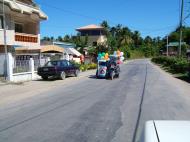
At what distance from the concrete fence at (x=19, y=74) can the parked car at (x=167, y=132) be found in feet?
65.7

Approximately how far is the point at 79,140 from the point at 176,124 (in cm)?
417

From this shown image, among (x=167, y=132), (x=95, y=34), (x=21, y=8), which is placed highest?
(x=95, y=34)

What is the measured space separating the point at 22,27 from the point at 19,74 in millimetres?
12227

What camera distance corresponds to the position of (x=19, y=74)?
78.7 feet

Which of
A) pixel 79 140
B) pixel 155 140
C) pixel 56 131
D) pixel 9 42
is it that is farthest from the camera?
pixel 9 42

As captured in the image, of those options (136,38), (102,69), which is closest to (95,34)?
(136,38)

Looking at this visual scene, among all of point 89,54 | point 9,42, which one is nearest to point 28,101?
point 9,42

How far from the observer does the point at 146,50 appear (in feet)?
457

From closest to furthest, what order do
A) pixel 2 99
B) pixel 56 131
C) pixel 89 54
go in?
pixel 56 131
pixel 2 99
pixel 89 54

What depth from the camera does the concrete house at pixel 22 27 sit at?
2909cm

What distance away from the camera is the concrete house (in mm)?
29094

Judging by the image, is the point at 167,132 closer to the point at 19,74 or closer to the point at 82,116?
the point at 82,116

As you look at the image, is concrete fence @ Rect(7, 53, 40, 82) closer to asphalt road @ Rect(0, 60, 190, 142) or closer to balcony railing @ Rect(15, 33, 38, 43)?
balcony railing @ Rect(15, 33, 38, 43)

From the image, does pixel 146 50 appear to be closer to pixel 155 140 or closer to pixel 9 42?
pixel 9 42
